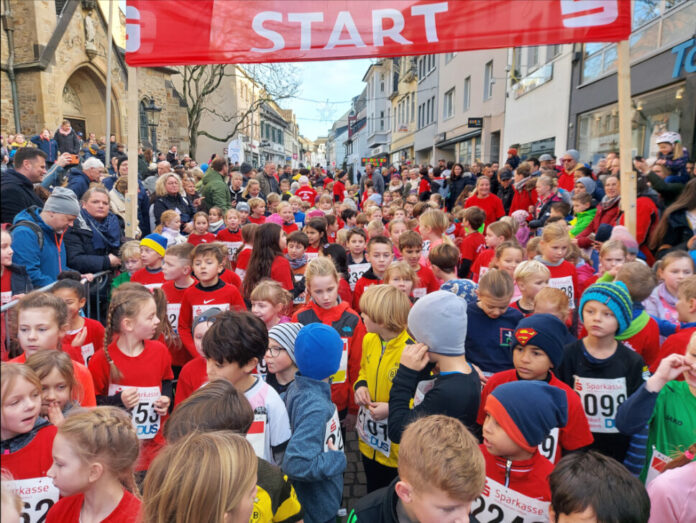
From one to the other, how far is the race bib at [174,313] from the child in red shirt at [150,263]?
1.66 ft

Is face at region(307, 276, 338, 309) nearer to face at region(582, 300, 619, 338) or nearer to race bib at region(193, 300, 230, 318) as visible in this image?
race bib at region(193, 300, 230, 318)

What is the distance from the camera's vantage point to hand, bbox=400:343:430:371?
223cm

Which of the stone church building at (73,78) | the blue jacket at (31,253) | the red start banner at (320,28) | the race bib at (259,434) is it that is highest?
the stone church building at (73,78)

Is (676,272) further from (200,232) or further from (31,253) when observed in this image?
(200,232)

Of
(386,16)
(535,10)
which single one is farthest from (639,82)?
(386,16)

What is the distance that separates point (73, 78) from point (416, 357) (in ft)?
89.9

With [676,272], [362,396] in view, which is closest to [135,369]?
[362,396]

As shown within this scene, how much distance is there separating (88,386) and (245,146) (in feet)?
151

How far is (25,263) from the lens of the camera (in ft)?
3.85

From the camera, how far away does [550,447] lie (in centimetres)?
227

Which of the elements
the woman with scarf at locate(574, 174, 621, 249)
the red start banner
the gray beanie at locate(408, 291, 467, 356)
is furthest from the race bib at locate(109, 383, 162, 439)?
the woman with scarf at locate(574, 174, 621, 249)

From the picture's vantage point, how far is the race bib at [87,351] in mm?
3201

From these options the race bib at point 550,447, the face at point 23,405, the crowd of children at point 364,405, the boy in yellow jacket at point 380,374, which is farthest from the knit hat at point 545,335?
the face at point 23,405

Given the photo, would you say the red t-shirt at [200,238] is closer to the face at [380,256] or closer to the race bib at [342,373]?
the face at [380,256]
